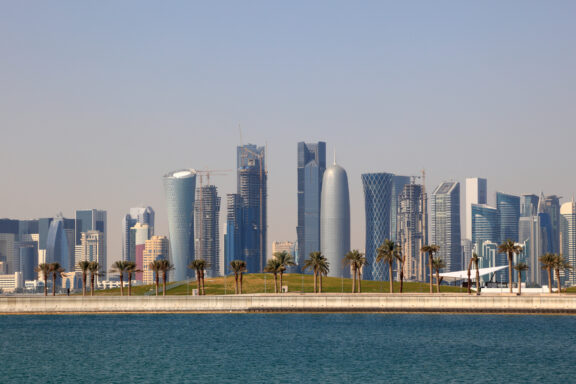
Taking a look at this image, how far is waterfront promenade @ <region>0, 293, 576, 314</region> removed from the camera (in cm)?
15425

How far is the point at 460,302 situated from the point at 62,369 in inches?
3313

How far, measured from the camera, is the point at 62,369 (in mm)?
94375

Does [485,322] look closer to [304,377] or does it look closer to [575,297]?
[575,297]

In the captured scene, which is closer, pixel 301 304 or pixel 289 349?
pixel 289 349

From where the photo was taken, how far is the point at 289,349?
11012 cm

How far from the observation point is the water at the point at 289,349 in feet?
291

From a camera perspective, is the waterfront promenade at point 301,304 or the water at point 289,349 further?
the waterfront promenade at point 301,304

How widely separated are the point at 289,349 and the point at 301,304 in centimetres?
5094

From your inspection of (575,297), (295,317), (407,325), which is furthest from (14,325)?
(575,297)

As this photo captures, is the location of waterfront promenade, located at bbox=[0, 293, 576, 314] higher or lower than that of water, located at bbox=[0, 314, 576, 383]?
higher

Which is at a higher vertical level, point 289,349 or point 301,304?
point 301,304

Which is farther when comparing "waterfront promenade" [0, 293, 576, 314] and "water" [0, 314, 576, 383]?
"waterfront promenade" [0, 293, 576, 314]

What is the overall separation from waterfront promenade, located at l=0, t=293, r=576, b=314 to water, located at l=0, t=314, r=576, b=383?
2.73 metres

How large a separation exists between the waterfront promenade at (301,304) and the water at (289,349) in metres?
2.73
